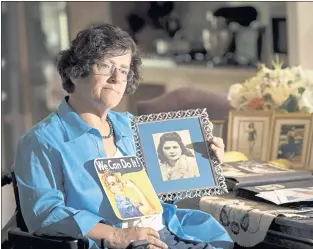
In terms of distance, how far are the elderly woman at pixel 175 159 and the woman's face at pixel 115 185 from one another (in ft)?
0.81

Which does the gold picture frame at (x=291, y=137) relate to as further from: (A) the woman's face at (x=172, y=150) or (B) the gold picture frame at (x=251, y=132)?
(A) the woman's face at (x=172, y=150)

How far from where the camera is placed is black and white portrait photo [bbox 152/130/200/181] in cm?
199

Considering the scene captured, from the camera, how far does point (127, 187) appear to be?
1.77 meters

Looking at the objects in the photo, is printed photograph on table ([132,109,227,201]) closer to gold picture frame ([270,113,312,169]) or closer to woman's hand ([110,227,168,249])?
woman's hand ([110,227,168,249])

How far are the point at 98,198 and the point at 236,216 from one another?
0.47 meters

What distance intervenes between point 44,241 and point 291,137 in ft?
4.05

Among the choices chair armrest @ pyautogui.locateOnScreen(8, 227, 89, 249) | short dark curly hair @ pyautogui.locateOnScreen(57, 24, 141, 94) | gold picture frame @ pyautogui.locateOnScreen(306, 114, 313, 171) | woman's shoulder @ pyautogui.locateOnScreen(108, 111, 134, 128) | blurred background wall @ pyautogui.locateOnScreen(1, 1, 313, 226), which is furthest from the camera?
blurred background wall @ pyautogui.locateOnScreen(1, 1, 313, 226)

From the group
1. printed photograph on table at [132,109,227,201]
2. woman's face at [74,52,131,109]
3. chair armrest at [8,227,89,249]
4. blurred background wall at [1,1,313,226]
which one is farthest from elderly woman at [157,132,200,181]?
blurred background wall at [1,1,313,226]

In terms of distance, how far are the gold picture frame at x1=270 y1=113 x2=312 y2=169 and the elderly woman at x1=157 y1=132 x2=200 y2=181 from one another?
75 cm

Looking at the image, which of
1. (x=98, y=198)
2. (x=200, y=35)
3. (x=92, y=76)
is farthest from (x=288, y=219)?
(x=200, y=35)

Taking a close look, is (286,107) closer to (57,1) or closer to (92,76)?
(92,76)

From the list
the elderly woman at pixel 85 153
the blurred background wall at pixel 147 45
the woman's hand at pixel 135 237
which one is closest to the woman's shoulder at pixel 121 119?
the elderly woman at pixel 85 153

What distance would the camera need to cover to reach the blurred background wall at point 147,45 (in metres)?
4.66

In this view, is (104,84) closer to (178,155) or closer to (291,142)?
(178,155)
